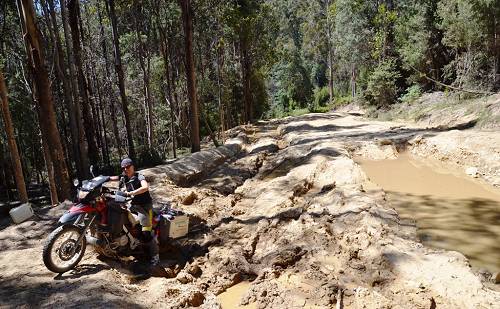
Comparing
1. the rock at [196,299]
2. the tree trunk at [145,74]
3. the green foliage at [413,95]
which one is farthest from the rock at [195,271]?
the green foliage at [413,95]

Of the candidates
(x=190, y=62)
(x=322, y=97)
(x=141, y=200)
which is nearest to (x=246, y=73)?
(x=190, y=62)

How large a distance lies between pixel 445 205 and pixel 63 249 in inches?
278

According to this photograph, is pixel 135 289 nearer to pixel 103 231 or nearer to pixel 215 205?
pixel 103 231

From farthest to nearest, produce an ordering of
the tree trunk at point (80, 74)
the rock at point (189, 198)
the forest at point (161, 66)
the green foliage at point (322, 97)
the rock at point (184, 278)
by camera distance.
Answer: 1. the green foliage at point (322, 97)
2. the tree trunk at point (80, 74)
3. the forest at point (161, 66)
4. the rock at point (189, 198)
5. the rock at point (184, 278)

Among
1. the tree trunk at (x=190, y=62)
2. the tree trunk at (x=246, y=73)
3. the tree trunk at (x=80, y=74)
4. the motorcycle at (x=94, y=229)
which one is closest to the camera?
the motorcycle at (x=94, y=229)

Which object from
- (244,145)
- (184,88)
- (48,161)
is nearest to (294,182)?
(48,161)

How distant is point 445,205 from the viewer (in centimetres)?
814

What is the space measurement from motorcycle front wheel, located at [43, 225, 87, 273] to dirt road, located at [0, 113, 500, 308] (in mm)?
155

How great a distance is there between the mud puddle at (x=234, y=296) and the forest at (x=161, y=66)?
636 centimetres

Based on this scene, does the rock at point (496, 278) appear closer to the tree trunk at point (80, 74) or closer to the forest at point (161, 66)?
the forest at point (161, 66)

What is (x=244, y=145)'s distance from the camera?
1995 cm

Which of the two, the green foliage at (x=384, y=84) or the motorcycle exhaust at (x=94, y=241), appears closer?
the motorcycle exhaust at (x=94, y=241)

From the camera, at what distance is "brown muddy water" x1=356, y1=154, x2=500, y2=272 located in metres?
6.09

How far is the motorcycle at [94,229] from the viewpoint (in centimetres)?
514
